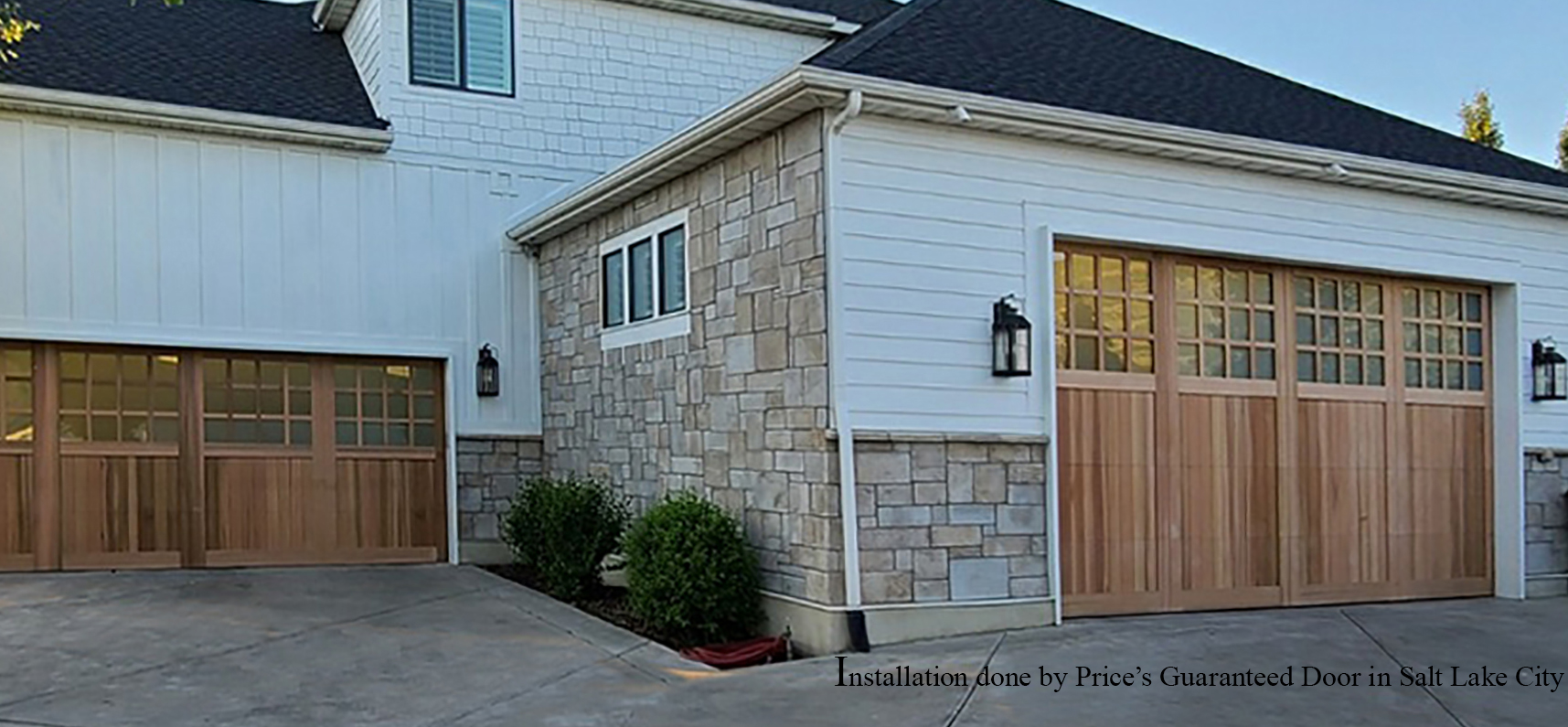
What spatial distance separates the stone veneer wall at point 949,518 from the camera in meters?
6.83

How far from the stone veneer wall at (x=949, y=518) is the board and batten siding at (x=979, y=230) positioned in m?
0.16

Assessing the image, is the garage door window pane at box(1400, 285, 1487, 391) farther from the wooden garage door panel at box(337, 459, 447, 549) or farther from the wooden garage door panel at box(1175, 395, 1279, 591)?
the wooden garage door panel at box(337, 459, 447, 549)

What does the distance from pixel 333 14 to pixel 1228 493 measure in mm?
9228

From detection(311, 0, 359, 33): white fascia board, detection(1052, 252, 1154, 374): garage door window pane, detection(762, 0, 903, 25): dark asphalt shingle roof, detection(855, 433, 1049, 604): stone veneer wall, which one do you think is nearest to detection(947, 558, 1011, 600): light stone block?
detection(855, 433, 1049, 604): stone veneer wall

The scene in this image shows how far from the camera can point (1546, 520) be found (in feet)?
30.3

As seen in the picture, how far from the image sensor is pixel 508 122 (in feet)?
37.0

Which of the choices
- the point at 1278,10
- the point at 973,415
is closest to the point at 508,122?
the point at 973,415

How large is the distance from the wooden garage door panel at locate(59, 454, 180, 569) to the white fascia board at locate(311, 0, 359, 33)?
4.59 metres

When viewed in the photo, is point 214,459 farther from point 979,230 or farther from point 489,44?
point 979,230

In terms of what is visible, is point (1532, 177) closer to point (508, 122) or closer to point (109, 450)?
point (508, 122)

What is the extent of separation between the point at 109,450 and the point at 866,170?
6602mm

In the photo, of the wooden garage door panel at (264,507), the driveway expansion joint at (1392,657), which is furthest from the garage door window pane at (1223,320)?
the wooden garage door panel at (264,507)

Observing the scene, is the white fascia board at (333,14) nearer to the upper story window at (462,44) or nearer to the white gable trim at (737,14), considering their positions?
the white gable trim at (737,14)

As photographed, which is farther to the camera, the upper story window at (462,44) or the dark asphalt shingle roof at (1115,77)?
the upper story window at (462,44)
